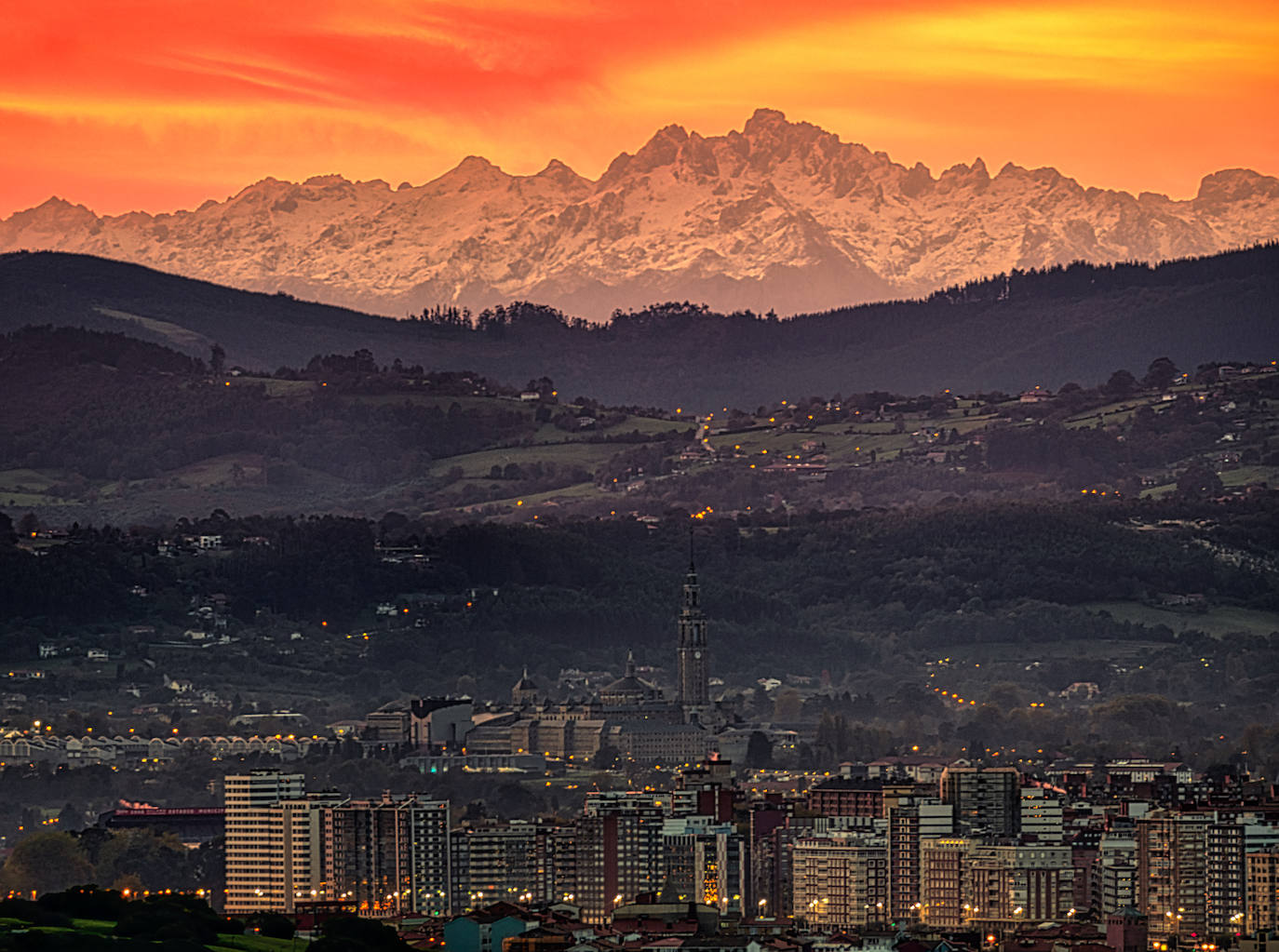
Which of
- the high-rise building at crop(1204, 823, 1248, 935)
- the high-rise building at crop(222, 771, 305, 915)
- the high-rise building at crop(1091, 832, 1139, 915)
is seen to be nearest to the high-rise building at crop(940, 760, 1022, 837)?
the high-rise building at crop(1091, 832, 1139, 915)

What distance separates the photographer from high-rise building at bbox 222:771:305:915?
366 ft

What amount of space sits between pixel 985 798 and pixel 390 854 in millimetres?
17609

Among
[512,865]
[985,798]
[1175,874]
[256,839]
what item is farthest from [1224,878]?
[256,839]

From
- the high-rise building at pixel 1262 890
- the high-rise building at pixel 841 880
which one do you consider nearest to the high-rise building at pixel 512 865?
the high-rise building at pixel 841 880

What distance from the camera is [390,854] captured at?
11100 centimetres

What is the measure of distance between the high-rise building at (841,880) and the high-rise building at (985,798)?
155 inches

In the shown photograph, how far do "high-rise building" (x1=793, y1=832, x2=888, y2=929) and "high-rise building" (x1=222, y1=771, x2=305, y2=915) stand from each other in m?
14.7

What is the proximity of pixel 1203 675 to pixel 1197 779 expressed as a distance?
196 feet

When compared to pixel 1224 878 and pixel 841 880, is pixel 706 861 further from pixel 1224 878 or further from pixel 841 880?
pixel 1224 878

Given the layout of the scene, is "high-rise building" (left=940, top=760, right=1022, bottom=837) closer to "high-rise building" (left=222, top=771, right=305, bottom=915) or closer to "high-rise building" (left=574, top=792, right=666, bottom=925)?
"high-rise building" (left=574, top=792, right=666, bottom=925)

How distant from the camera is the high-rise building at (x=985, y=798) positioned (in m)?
112

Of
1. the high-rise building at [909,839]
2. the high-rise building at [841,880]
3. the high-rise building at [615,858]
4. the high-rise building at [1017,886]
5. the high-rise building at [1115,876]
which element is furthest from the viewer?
the high-rise building at [615,858]

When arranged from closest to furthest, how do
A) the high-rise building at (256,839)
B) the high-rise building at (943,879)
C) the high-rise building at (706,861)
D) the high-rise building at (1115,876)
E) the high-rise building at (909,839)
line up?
the high-rise building at (1115,876) < the high-rise building at (943,879) < the high-rise building at (909,839) < the high-rise building at (706,861) < the high-rise building at (256,839)

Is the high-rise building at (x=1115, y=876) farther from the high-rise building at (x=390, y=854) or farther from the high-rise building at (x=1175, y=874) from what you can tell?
the high-rise building at (x=390, y=854)
